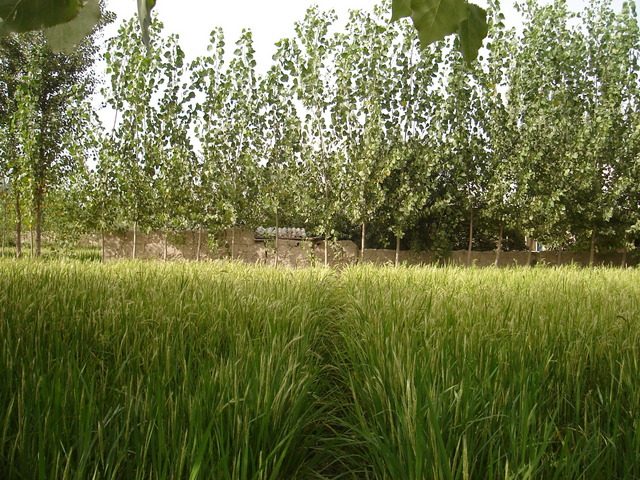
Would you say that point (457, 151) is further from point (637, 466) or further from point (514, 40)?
point (637, 466)

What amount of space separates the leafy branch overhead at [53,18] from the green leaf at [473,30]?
462mm

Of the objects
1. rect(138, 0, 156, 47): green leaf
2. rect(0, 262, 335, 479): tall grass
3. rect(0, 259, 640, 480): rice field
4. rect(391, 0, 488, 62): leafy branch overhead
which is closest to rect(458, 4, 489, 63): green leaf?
rect(391, 0, 488, 62): leafy branch overhead

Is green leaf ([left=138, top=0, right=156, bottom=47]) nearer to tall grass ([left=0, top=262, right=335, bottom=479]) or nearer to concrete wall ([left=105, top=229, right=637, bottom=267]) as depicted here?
tall grass ([left=0, top=262, right=335, bottom=479])

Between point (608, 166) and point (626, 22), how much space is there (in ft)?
10.1

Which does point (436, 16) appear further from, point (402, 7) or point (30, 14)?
point (30, 14)

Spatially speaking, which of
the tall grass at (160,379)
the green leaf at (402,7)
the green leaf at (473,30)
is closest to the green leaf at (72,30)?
the green leaf at (402,7)

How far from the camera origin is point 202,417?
1.38m

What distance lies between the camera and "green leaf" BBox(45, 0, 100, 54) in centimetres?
64

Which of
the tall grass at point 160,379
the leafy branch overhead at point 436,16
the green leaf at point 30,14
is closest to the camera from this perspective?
the green leaf at point 30,14

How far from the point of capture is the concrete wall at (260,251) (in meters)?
9.62

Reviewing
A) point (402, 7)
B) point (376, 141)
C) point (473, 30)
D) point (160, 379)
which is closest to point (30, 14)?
point (402, 7)

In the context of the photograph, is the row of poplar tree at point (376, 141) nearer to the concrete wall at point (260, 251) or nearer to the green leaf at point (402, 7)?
the concrete wall at point (260, 251)

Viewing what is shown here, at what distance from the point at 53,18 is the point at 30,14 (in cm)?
2

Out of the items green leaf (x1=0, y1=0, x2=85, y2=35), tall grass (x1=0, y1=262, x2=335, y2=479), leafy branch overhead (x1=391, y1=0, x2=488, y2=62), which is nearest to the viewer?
green leaf (x1=0, y1=0, x2=85, y2=35)
